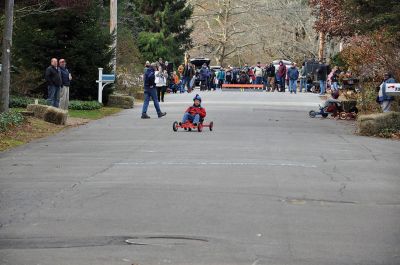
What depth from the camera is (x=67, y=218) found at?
1109 cm

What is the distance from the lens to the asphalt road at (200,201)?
926cm

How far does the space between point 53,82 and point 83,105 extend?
4.08 m

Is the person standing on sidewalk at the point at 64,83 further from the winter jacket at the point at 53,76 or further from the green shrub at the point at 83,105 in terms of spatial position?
the green shrub at the point at 83,105

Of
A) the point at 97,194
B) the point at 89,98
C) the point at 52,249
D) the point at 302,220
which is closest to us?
the point at 52,249

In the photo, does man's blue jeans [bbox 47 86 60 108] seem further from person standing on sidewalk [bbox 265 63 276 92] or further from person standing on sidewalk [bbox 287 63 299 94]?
person standing on sidewalk [bbox 265 63 276 92]

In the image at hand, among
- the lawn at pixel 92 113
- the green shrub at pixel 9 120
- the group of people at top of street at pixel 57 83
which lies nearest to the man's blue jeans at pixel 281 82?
the lawn at pixel 92 113

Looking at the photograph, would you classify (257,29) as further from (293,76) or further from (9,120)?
(9,120)

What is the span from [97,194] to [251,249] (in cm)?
424

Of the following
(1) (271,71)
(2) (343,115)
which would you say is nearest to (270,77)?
(1) (271,71)

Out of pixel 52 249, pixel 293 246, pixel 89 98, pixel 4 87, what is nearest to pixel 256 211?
pixel 293 246

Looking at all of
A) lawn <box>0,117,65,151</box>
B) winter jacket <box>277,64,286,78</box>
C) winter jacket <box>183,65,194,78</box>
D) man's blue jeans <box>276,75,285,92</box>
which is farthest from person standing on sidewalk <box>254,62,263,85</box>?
lawn <box>0,117,65,151</box>

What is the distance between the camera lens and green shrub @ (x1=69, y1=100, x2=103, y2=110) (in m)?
34.0

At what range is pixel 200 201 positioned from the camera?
12391mm

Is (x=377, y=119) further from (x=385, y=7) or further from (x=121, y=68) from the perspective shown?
(x=121, y=68)
